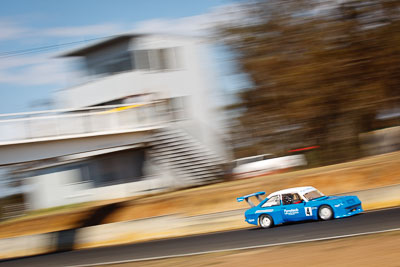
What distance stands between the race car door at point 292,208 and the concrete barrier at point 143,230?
95.2 inches

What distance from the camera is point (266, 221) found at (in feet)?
56.7

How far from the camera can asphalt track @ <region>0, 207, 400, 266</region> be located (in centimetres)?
1388

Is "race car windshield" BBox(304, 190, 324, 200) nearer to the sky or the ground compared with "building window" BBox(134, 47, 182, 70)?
nearer to the ground

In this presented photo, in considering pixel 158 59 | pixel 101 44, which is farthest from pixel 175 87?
pixel 101 44

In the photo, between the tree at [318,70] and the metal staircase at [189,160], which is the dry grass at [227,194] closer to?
the tree at [318,70]

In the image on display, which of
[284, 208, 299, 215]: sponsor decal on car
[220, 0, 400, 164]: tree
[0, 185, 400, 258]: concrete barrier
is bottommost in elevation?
[0, 185, 400, 258]: concrete barrier

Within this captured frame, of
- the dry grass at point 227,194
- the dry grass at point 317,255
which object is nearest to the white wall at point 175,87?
the dry grass at point 227,194

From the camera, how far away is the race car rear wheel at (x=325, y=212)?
16.0 metres

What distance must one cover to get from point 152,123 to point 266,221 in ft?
47.3

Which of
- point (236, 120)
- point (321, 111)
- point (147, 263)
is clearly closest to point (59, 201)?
point (236, 120)

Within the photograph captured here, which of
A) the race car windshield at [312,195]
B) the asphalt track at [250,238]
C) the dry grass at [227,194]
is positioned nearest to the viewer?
the asphalt track at [250,238]

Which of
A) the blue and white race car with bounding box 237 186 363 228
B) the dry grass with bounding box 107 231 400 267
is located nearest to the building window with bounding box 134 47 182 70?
the blue and white race car with bounding box 237 186 363 228

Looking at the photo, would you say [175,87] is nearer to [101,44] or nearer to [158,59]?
[158,59]

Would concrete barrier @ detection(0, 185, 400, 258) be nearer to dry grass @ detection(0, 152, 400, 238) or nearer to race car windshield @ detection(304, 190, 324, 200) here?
dry grass @ detection(0, 152, 400, 238)
